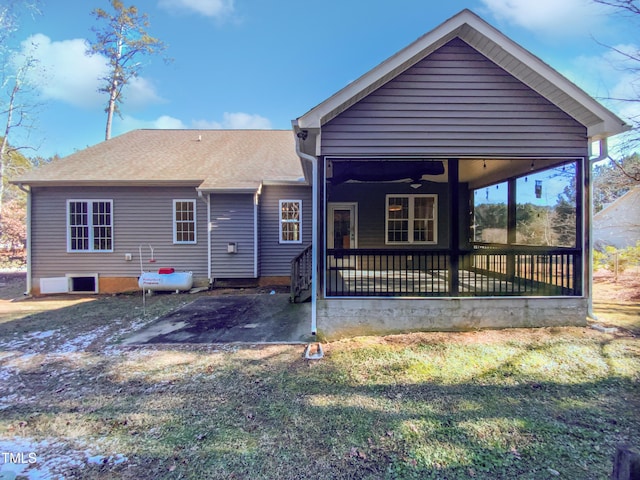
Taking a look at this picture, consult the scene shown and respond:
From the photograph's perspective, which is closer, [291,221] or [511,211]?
[511,211]

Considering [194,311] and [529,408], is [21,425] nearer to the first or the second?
[194,311]

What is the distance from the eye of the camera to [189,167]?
9852 millimetres

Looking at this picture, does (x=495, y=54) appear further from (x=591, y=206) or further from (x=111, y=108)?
(x=111, y=108)

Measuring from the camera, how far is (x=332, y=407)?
9.92ft

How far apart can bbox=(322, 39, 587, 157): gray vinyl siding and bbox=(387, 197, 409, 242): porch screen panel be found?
14.7 feet

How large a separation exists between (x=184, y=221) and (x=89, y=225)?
2845 millimetres

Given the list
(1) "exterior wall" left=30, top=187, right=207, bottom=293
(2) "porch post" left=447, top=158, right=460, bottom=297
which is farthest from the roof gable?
(1) "exterior wall" left=30, top=187, right=207, bottom=293

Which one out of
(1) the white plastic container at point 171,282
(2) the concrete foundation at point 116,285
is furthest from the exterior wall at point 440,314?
(2) the concrete foundation at point 116,285

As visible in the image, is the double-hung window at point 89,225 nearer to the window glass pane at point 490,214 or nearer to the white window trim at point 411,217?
the white window trim at point 411,217

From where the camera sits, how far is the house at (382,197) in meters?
5.02

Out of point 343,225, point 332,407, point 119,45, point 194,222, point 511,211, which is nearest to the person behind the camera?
point 332,407

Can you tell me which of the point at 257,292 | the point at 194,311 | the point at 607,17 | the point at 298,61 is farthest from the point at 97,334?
the point at 607,17

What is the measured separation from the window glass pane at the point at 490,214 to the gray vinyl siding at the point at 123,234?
27.7ft

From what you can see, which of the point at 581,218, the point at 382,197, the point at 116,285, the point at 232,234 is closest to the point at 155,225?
the point at 116,285
